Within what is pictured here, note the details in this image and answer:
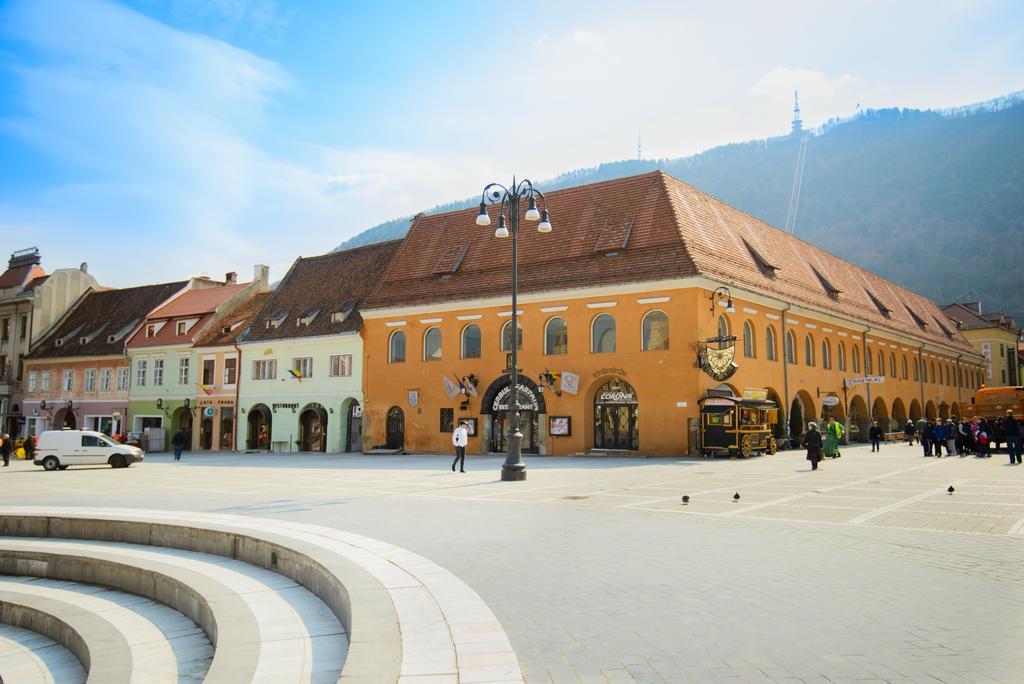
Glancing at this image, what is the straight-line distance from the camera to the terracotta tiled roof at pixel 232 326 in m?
50.1

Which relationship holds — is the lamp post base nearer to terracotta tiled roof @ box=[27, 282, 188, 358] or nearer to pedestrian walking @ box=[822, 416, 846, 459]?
pedestrian walking @ box=[822, 416, 846, 459]

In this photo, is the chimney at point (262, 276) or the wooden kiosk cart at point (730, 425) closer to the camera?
the wooden kiosk cart at point (730, 425)

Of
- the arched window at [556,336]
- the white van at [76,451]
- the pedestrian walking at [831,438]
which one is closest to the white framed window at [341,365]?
the arched window at [556,336]

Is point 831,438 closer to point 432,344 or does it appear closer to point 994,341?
point 432,344

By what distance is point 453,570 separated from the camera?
8.58 meters

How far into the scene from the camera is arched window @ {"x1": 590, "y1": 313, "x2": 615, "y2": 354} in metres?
35.2

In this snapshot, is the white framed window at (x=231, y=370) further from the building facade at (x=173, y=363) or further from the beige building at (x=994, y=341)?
the beige building at (x=994, y=341)

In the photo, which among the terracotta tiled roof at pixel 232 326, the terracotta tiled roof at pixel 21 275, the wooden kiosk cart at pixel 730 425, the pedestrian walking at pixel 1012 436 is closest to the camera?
the pedestrian walking at pixel 1012 436

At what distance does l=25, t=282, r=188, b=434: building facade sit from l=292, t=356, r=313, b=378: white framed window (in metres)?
15.2

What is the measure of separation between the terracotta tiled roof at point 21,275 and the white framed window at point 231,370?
26.2 m

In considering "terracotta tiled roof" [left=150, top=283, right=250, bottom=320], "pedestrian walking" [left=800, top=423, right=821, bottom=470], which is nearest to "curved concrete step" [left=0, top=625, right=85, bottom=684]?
"pedestrian walking" [left=800, top=423, right=821, bottom=470]

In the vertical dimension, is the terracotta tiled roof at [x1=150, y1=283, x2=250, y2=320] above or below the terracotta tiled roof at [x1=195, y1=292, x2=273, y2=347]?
above

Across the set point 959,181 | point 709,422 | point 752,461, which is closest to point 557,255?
point 709,422

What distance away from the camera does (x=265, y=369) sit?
48.2 metres
